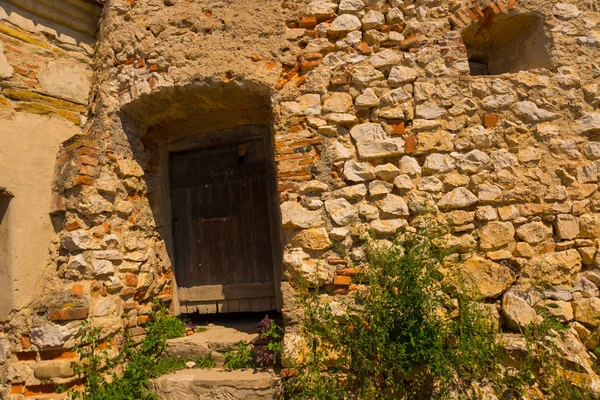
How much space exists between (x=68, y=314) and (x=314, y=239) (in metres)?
1.98

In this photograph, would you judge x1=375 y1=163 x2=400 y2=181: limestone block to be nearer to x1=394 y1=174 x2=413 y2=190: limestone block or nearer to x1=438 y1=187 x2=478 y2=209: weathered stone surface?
x1=394 y1=174 x2=413 y2=190: limestone block

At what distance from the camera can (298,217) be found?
304cm

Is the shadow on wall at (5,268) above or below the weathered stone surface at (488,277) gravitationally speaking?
above

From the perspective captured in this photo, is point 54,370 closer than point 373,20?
Yes

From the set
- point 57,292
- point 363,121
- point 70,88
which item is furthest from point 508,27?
point 57,292

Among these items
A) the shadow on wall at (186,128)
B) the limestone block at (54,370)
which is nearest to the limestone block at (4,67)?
the shadow on wall at (186,128)

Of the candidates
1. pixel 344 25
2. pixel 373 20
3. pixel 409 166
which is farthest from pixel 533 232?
pixel 344 25

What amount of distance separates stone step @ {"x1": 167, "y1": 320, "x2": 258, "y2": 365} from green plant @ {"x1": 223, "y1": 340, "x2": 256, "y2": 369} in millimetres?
69

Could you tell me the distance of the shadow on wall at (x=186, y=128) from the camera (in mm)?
3492

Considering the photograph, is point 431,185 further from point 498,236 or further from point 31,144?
point 31,144

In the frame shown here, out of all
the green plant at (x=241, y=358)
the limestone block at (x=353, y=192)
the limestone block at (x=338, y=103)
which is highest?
the limestone block at (x=338, y=103)

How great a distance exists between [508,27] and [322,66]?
5.58 ft

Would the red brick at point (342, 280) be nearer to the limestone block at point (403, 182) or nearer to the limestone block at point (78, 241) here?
the limestone block at point (403, 182)

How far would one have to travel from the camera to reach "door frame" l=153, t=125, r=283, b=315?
381cm
